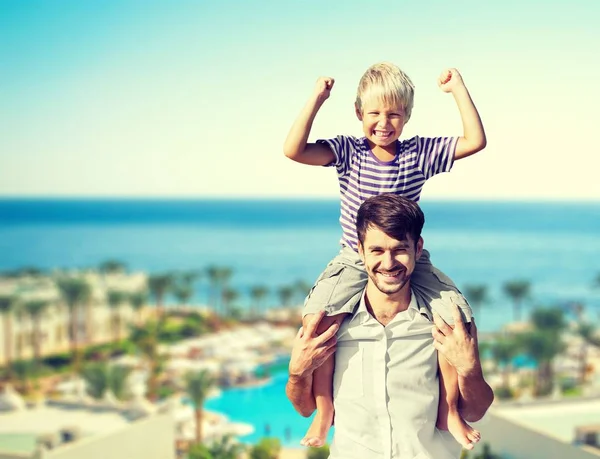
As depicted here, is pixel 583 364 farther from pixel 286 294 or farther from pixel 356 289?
pixel 356 289

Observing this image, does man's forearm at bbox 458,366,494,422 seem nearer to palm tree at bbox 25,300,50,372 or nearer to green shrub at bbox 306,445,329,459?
green shrub at bbox 306,445,329,459

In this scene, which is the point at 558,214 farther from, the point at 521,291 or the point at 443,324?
the point at 443,324

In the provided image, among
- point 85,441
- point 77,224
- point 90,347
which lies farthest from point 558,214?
point 85,441

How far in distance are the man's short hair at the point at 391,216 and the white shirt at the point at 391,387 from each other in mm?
469

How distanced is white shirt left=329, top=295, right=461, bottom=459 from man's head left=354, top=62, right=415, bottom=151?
91 centimetres

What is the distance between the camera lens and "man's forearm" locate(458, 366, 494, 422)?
12.8ft

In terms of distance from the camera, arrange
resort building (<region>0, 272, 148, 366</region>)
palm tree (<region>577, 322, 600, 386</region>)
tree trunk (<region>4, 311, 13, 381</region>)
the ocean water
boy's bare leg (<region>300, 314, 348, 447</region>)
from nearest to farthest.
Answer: boy's bare leg (<region>300, 314, 348, 447</region>)
palm tree (<region>577, 322, 600, 386</region>)
tree trunk (<region>4, 311, 13, 381</region>)
resort building (<region>0, 272, 148, 366</region>)
the ocean water

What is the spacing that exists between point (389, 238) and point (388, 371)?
730mm

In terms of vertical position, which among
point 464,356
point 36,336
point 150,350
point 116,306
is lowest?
point 150,350

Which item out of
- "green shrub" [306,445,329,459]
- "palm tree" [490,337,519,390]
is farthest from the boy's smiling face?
"palm tree" [490,337,519,390]

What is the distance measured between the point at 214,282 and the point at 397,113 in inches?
1941

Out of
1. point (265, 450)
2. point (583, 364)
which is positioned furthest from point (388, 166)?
point (583, 364)

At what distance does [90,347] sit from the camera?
3669 centimetres

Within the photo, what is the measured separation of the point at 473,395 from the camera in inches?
156
